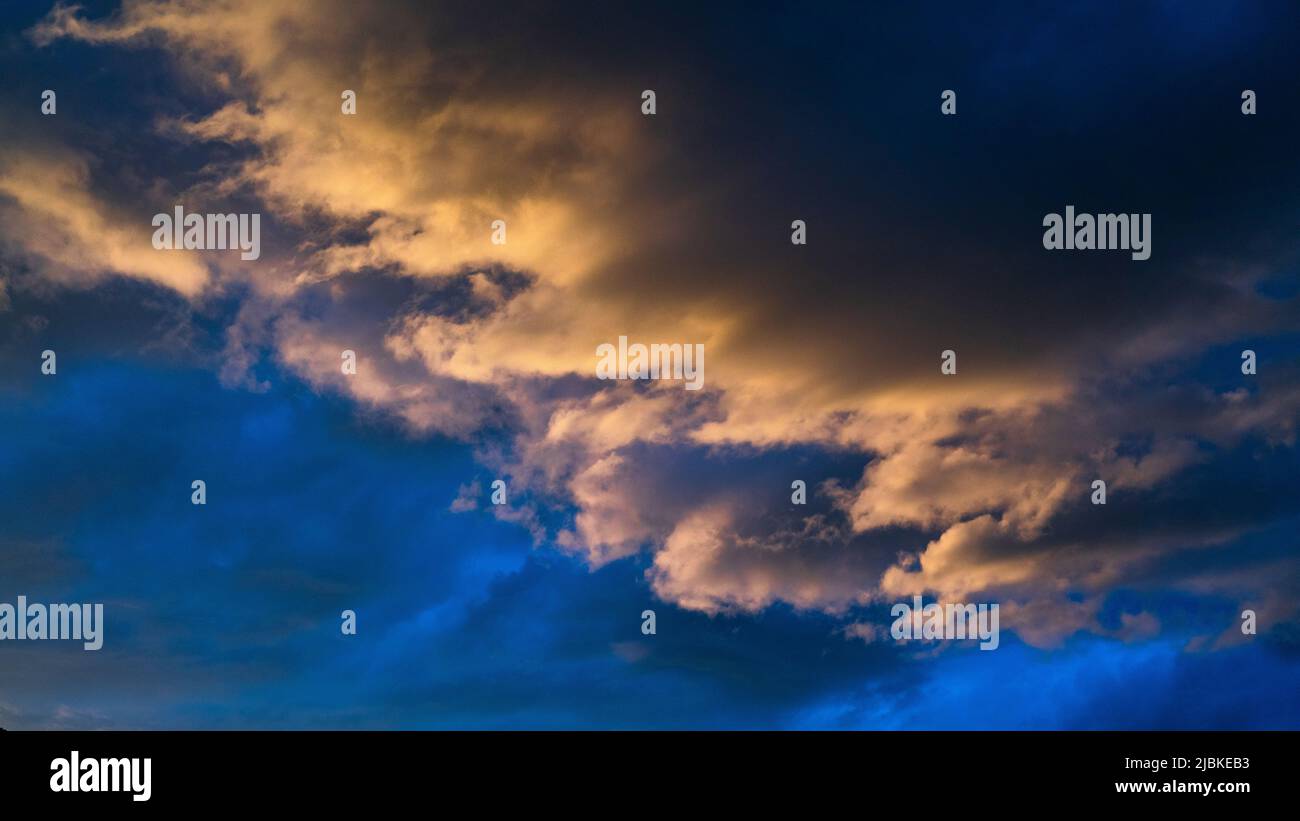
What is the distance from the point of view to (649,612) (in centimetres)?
3716

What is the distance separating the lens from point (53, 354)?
3766 cm
